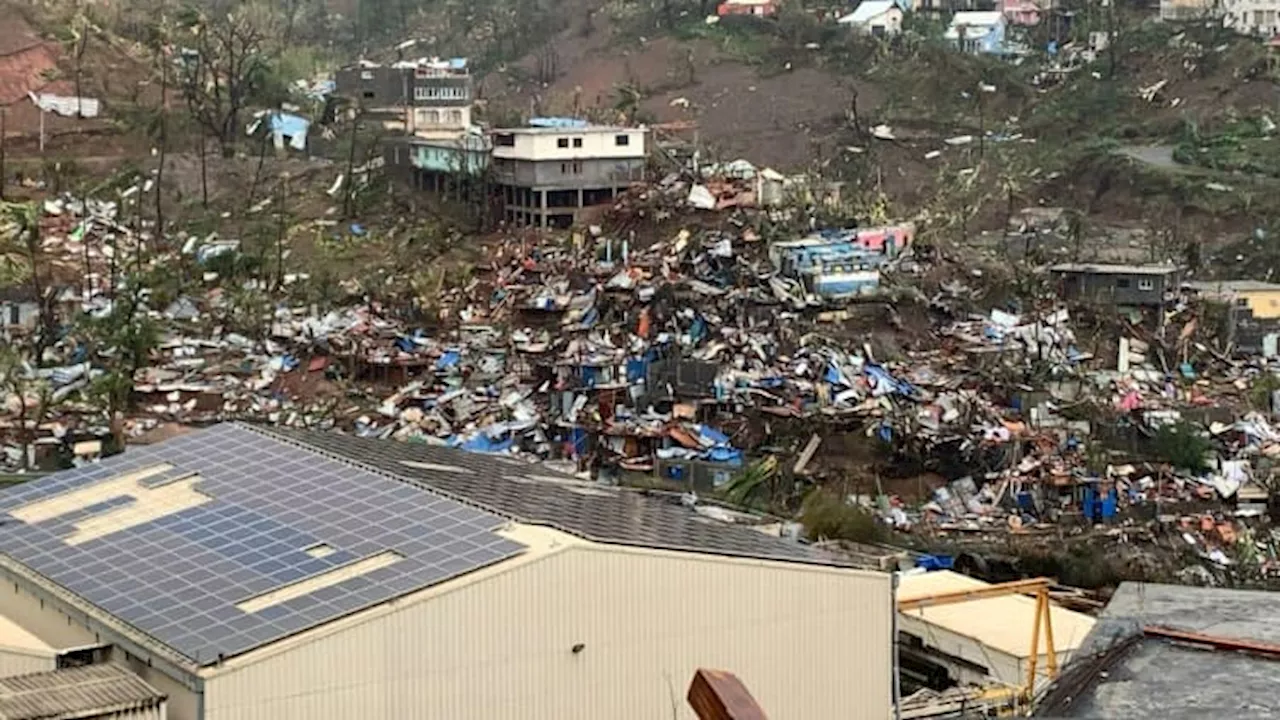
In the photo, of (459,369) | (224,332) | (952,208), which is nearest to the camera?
(459,369)

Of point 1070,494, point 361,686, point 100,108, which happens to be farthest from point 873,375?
point 100,108

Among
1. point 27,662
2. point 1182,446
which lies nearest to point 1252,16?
point 1182,446

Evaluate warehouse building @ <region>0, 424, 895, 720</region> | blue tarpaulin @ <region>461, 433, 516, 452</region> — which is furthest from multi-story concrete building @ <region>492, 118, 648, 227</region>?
warehouse building @ <region>0, 424, 895, 720</region>

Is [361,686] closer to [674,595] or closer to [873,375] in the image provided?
[674,595]

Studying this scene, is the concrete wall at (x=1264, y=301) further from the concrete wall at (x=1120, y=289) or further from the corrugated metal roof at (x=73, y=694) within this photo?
the corrugated metal roof at (x=73, y=694)

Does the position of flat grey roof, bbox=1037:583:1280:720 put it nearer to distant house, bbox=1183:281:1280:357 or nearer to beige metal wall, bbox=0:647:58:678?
beige metal wall, bbox=0:647:58:678

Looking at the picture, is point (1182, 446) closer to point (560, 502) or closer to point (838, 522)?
point (838, 522)

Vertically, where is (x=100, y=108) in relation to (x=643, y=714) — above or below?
above
